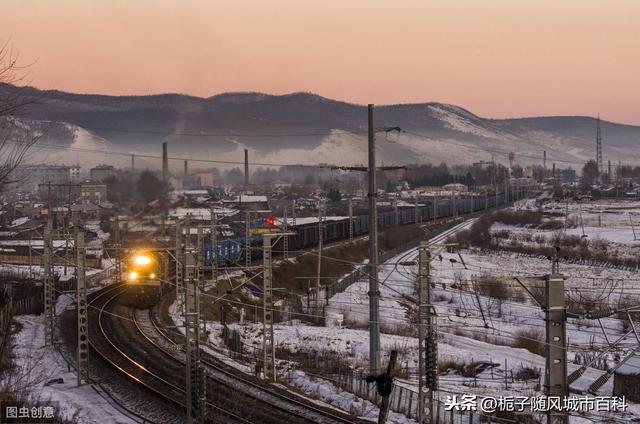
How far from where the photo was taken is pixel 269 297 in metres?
13.7

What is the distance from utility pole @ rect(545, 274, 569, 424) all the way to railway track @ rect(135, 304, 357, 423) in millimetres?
5047

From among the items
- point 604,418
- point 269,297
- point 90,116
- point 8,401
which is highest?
point 90,116

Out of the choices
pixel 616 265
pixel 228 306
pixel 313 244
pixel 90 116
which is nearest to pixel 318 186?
pixel 90 116

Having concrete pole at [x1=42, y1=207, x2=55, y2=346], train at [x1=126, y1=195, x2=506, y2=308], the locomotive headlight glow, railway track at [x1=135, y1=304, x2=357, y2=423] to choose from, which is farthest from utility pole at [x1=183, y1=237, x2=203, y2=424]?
the locomotive headlight glow

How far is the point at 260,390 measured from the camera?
12.4m

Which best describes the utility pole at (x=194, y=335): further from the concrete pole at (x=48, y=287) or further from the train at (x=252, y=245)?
the concrete pole at (x=48, y=287)

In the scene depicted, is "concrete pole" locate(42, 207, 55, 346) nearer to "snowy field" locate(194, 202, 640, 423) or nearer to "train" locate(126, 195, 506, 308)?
"train" locate(126, 195, 506, 308)

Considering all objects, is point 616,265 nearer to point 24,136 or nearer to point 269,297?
point 269,297

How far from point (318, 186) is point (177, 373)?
65527 millimetres

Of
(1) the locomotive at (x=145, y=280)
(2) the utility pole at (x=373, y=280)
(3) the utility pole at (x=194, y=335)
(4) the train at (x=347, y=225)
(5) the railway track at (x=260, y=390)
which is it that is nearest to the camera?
(3) the utility pole at (x=194, y=335)

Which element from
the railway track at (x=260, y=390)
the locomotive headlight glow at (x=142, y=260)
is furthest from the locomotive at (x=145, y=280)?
the railway track at (x=260, y=390)

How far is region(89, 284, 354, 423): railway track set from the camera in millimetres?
10977

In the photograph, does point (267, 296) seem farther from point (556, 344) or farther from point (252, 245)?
point (252, 245)

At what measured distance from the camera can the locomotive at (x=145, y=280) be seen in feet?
58.4
